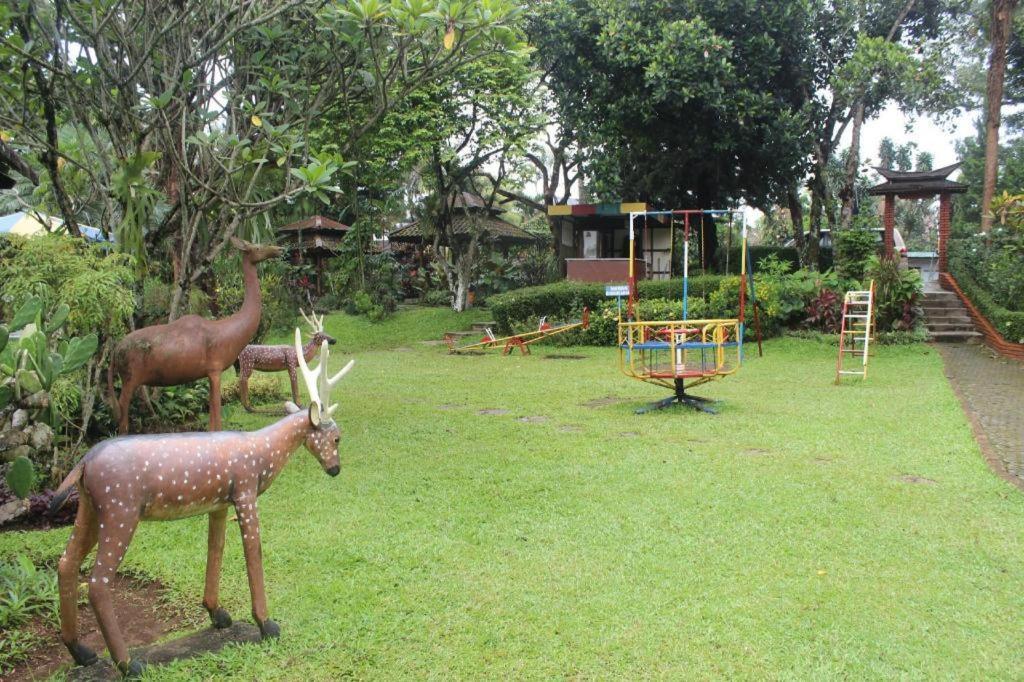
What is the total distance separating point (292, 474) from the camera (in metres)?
7.17

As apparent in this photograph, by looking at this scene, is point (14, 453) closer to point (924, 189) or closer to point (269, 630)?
point (269, 630)

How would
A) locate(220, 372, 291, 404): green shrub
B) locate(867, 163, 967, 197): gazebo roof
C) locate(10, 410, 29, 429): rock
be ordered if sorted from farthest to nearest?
1. locate(867, 163, 967, 197): gazebo roof
2. locate(220, 372, 291, 404): green shrub
3. locate(10, 410, 29, 429): rock

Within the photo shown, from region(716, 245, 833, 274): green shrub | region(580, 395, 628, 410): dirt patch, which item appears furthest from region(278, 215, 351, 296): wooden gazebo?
region(580, 395, 628, 410): dirt patch

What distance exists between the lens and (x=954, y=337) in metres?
17.6

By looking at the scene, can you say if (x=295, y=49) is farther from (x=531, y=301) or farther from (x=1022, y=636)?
(x=531, y=301)

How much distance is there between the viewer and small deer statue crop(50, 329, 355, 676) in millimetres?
3352

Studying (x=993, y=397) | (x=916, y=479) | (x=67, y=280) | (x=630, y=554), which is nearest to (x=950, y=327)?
(x=993, y=397)

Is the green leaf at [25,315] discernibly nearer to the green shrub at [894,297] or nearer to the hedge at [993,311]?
the hedge at [993,311]

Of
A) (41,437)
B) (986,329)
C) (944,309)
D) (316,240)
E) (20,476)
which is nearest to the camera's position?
(20,476)

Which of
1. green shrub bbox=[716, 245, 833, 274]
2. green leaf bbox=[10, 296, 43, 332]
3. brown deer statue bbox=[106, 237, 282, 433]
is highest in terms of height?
green shrub bbox=[716, 245, 833, 274]

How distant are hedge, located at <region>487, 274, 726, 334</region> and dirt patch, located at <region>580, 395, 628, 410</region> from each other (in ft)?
29.1

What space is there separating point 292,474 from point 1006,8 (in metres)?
19.9

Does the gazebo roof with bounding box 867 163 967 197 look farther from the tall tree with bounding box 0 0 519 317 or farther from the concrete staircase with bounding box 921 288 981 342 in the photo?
the tall tree with bounding box 0 0 519 317

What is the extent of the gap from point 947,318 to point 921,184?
14.4 feet
